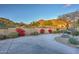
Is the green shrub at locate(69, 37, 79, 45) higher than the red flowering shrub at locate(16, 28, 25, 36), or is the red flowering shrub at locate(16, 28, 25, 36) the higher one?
the red flowering shrub at locate(16, 28, 25, 36)

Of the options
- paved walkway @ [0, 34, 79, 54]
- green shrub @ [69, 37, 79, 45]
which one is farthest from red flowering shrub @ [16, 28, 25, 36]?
green shrub @ [69, 37, 79, 45]

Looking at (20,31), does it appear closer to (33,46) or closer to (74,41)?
(33,46)

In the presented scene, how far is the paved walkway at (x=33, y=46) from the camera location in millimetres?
1884

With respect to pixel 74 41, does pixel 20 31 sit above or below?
above

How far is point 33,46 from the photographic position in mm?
1895

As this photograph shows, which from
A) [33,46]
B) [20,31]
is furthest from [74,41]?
[20,31]

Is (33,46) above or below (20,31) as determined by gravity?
below

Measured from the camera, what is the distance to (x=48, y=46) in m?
1.89

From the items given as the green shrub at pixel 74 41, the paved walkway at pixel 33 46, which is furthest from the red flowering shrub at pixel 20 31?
the green shrub at pixel 74 41

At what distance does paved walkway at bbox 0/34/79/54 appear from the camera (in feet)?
6.18

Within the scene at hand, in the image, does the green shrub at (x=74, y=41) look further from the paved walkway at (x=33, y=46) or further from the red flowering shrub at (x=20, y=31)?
the red flowering shrub at (x=20, y=31)

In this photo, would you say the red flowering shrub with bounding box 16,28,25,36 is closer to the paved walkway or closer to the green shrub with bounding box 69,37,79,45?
the paved walkway
